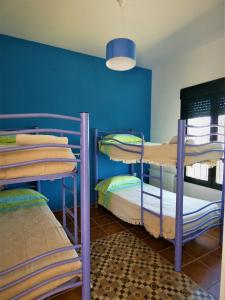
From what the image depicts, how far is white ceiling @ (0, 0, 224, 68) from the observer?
2068mm

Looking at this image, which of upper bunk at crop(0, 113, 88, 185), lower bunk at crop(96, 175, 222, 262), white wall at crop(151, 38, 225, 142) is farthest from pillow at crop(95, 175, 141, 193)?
upper bunk at crop(0, 113, 88, 185)

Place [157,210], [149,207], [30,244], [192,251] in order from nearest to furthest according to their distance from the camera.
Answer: [30,244] → [192,251] → [157,210] → [149,207]

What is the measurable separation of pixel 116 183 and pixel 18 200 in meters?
1.58

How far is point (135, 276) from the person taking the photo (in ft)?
5.74

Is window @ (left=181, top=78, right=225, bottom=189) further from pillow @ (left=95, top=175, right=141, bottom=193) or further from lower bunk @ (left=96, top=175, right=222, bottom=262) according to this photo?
pillow @ (left=95, top=175, right=141, bottom=193)

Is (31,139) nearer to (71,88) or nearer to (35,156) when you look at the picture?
(35,156)

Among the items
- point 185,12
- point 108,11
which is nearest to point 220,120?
point 185,12

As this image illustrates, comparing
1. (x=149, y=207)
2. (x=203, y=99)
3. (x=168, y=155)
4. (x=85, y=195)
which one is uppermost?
(x=203, y=99)

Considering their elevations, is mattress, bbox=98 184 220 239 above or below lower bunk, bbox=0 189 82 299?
below

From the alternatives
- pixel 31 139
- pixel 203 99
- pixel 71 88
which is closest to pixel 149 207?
pixel 31 139

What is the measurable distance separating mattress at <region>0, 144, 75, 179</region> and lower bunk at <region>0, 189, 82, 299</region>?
1.63 ft

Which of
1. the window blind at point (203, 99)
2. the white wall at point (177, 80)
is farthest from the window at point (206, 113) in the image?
the white wall at point (177, 80)

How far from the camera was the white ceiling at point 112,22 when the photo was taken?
2.07 meters

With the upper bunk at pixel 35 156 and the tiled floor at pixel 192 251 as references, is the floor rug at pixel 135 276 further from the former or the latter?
the upper bunk at pixel 35 156
